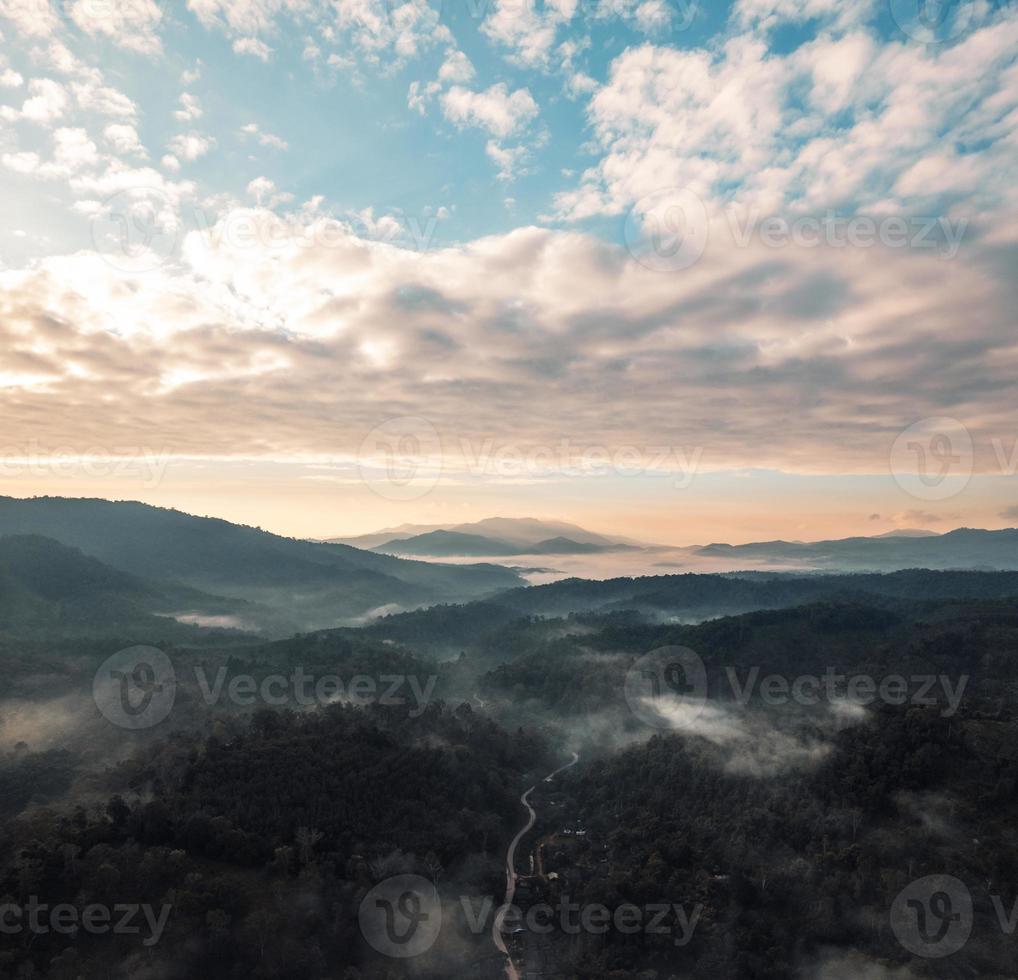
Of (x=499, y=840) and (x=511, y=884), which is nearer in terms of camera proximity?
(x=511, y=884)

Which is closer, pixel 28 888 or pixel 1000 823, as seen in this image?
pixel 28 888

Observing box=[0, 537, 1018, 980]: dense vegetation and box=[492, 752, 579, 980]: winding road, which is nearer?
box=[0, 537, 1018, 980]: dense vegetation

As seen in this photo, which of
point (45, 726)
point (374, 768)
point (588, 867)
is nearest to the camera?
point (588, 867)

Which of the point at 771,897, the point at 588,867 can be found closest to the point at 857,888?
the point at 771,897

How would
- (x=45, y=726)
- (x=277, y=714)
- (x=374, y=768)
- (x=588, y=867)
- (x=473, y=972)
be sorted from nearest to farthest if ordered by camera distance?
(x=473, y=972)
(x=588, y=867)
(x=374, y=768)
(x=277, y=714)
(x=45, y=726)

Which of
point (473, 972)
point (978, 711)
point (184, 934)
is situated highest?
point (978, 711)

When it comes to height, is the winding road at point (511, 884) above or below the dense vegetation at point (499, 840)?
below

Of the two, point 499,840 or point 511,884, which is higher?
point 499,840

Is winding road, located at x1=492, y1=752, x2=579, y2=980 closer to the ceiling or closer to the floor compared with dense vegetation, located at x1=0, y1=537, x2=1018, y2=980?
closer to the floor

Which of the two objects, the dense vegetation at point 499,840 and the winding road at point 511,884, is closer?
the dense vegetation at point 499,840

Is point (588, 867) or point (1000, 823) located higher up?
point (1000, 823)

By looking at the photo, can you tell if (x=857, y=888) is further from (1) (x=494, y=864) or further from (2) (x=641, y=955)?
(1) (x=494, y=864)
